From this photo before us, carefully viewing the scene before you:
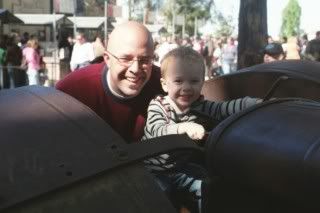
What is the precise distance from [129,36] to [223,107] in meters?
0.51

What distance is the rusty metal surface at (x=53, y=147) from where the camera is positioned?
1370 mm

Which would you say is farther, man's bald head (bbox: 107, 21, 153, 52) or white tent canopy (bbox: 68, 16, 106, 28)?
white tent canopy (bbox: 68, 16, 106, 28)

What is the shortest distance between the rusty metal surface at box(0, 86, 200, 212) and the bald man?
0.87 metres

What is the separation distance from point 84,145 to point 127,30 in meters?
1.16

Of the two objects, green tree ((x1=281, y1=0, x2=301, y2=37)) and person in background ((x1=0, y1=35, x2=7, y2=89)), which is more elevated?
green tree ((x1=281, y1=0, x2=301, y2=37))

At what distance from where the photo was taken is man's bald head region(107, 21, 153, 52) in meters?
2.51

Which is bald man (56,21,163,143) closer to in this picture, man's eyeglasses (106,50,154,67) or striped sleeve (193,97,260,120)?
man's eyeglasses (106,50,154,67)

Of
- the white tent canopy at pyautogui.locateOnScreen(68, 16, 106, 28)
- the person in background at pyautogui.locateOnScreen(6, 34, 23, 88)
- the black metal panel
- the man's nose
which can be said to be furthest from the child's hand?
the white tent canopy at pyautogui.locateOnScreen(68, 16, 106, 28)

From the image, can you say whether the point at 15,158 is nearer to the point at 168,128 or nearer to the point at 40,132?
the point at 40,132

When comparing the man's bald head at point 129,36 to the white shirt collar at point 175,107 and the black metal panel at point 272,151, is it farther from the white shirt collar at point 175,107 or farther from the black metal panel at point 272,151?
the black metal panel at point 272,151

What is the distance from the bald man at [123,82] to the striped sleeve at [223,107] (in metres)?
0.28

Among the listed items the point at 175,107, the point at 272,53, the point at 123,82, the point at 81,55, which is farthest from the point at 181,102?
the point at 81,55

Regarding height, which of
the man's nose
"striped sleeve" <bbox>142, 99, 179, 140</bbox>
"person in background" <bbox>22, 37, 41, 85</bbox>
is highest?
the man's nose

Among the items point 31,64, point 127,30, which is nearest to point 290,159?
point 127,30
